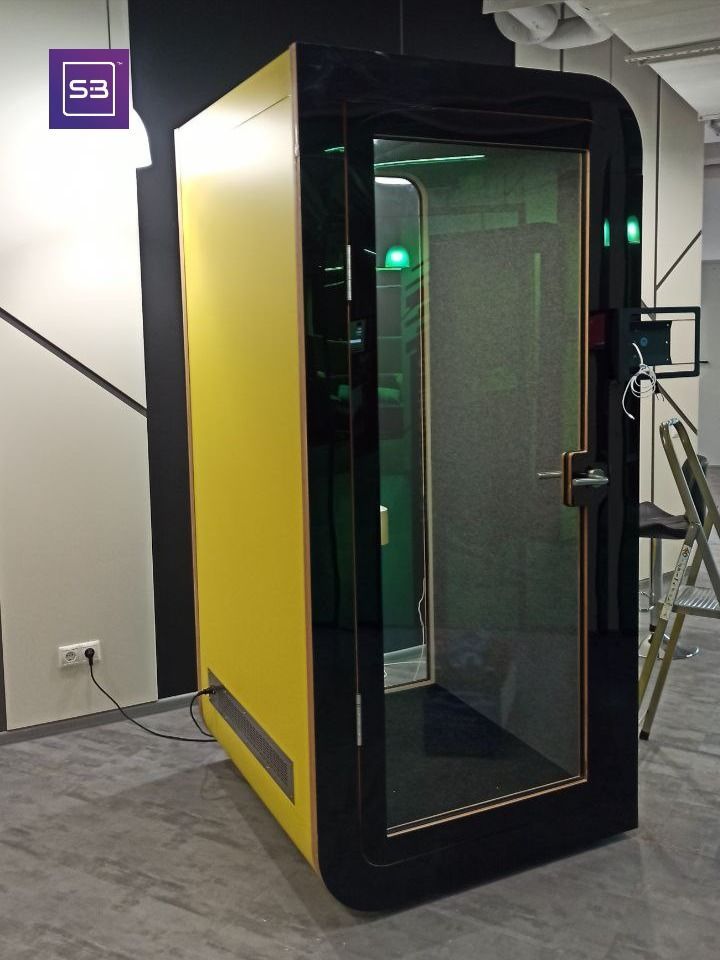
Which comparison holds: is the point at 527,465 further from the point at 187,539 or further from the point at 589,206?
the point at 187,539

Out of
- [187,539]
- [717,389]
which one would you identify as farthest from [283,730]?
[717,389]

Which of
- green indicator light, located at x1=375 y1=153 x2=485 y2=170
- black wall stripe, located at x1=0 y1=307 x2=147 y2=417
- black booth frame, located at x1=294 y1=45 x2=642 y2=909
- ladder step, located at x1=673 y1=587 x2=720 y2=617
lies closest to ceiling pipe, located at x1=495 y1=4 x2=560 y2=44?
black booth frame, located at x1=294 y1=45 x2=642 y2=909

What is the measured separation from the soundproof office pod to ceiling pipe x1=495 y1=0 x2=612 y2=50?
1728 millimetres

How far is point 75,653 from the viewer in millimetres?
3510

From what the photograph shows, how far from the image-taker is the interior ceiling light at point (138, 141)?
3410 millimetres

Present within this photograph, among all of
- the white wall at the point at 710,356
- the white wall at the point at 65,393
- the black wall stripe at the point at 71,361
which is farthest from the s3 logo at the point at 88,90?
the white wall at the point at 710,356

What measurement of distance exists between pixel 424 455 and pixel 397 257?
548 mm

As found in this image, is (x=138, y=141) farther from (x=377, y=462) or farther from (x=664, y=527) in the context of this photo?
(x=664, y=527)

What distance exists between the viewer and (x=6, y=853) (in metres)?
2.73

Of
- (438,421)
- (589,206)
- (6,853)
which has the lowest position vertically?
(6,853)

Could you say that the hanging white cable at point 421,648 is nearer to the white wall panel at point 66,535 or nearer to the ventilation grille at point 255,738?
the ventilation grille at point 255,738

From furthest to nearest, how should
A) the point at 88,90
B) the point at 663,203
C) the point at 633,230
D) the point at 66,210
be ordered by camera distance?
the point at 663,203, the point at 66,210, the point at 88,90, the point at 633,230

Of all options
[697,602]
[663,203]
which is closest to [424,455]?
[697,602]

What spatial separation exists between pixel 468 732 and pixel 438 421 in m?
0.89
